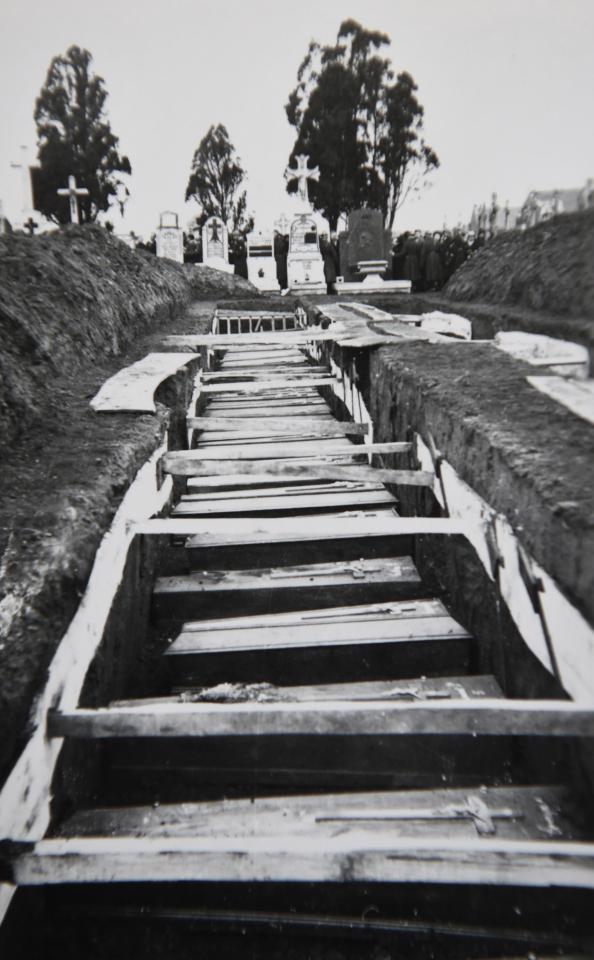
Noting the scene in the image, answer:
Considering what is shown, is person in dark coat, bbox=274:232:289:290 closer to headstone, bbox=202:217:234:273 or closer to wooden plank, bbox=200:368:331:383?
headstone, bbox=202:217:234:273

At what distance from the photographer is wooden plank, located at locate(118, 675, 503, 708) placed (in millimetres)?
1734

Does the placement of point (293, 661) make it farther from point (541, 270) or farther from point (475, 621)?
point (541, 270)

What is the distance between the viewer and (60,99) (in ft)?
51.3

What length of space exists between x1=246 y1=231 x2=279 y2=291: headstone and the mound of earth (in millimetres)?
14066

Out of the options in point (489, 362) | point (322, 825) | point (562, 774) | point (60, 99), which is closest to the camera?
point (322, 825)

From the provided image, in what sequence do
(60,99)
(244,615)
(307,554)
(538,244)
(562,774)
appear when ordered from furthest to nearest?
(60,99) → (538,244) → (307,554) → (244,615) → (562,774)

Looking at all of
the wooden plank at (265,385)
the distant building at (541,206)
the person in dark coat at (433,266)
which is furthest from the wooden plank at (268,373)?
the distant building at (541,206)

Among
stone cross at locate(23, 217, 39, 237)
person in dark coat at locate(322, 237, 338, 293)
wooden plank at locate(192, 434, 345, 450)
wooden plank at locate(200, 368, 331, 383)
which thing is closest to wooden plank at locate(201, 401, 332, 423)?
wooden plank at locate(192, 434, 345, 450)

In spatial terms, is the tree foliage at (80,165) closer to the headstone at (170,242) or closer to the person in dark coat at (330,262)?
the headstone at (170,242)

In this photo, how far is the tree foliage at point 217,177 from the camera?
42562 mm

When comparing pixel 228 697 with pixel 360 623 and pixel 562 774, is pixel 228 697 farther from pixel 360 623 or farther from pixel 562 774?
pixel 562 774

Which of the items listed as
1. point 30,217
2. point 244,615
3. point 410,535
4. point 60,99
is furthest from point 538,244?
point 30,217

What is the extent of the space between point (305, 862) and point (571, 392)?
1.78 meters

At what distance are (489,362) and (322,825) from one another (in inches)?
88.0
